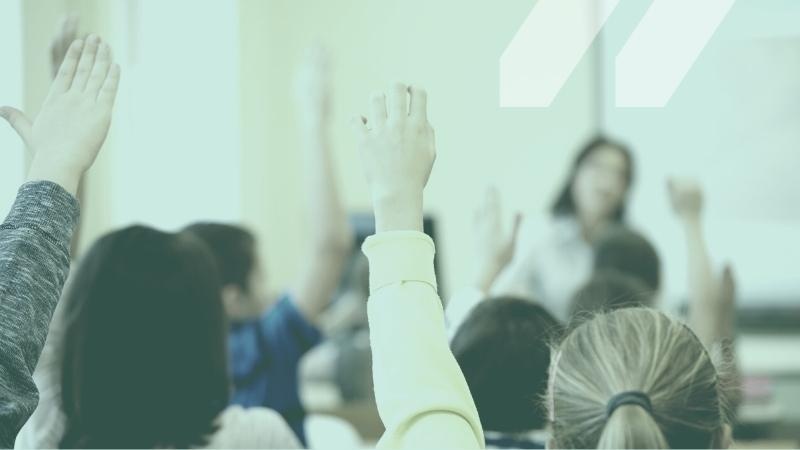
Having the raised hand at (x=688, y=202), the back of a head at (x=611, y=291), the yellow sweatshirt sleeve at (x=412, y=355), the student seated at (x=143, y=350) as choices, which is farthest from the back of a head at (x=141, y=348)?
the raised hand at (x=688, y=202)

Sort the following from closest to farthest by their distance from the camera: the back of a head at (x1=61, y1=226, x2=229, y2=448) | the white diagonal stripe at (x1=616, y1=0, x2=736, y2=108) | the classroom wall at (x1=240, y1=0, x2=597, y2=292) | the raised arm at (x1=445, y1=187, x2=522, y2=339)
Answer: the white diagonal stripe at (x1=616, y1=0, x2=736, y2=108) < the back of a head at (x1=61, y1=226, x2=229, y2=448) < the raised arm at (x1=445, y1=187, x2=522, y2=339) < the classroom wall at (x1=240, y1=0, x2=597, y2=292)

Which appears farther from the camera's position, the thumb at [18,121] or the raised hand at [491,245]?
the raised hand at [491,245]

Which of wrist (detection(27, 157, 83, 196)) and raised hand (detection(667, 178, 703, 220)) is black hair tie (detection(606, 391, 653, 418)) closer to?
wrist (detection(27, 157, 83, 196))

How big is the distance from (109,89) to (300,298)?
745mm

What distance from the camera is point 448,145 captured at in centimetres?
244

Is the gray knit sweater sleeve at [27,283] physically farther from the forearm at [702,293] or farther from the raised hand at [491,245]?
the forearm at [702,293]

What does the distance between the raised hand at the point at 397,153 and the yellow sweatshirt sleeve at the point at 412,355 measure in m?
0.03

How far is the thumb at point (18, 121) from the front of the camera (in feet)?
2.69


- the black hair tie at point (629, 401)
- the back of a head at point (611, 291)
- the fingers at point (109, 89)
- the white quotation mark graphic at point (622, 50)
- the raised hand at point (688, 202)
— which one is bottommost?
the back of a head at point (611, 291)

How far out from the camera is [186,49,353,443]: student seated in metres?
1.53

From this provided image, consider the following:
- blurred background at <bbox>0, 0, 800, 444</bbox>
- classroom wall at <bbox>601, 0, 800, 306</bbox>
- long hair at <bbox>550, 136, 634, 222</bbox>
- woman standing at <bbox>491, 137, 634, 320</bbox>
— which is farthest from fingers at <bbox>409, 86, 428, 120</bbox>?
classroom wall at <bbox>601, 0, 800, 306</bbox>

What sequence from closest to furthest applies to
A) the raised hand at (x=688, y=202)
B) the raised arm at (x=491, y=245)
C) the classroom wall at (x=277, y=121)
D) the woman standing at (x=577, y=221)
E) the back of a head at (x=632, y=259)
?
the raised arm at (x=491, y=245)
the raised hand at (x=688, y=202)
the back of a head at (x=632, y=259)
the classroom wall at (x=277, y=121)
the woman standing at (x=577, y=221)

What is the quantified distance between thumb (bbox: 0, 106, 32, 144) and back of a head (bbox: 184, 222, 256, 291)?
0.83 m

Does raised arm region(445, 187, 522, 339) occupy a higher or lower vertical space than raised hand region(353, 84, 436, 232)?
lower
